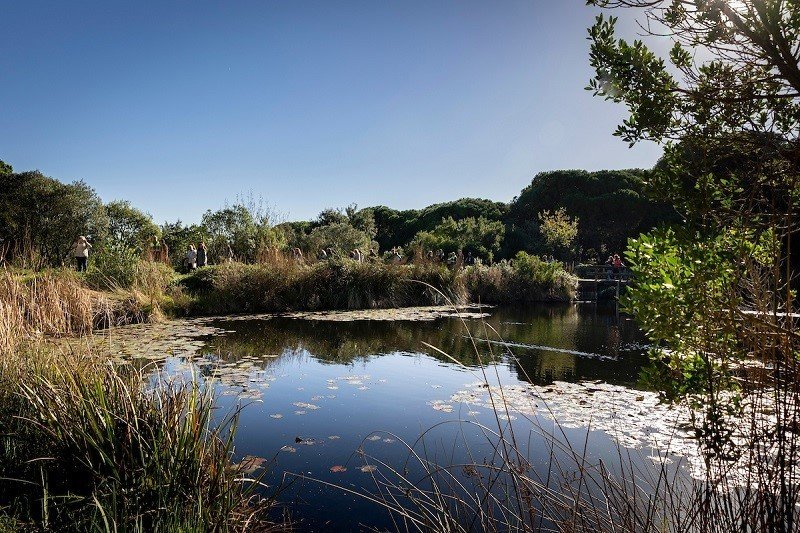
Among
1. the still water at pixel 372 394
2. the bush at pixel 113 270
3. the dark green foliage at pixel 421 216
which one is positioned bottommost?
the still water at pixel 372 394

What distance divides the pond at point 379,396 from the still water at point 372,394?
0.07 ft

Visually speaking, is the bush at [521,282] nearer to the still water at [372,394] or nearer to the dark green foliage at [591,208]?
the still water at [372,394]

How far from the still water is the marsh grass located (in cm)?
36

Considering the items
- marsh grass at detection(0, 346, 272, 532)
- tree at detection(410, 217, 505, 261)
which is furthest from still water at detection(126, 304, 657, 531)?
tree at detection(410, 217, 505, 261)

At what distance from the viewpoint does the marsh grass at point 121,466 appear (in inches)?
102

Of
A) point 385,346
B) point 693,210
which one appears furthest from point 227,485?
point 385,346

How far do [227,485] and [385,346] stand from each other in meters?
7.97

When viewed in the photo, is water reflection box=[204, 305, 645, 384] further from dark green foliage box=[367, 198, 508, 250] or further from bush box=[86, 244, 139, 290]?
dark green foliage box=[367, 198, 508, 250]

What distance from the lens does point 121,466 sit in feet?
8.70

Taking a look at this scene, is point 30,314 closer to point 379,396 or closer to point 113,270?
point 379,396

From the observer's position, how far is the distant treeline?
17844 millimetres

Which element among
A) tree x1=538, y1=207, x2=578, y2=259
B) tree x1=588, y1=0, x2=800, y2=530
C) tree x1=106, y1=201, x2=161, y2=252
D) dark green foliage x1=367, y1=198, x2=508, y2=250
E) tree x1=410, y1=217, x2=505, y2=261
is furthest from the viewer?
dark green foliage x1=367, y1=198, x2=508, y2=250

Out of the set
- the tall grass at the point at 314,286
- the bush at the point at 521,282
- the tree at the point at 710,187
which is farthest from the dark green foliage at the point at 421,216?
the tree at the point at 710,187

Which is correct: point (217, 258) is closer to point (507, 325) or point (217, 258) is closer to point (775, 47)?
point (507, 325)
